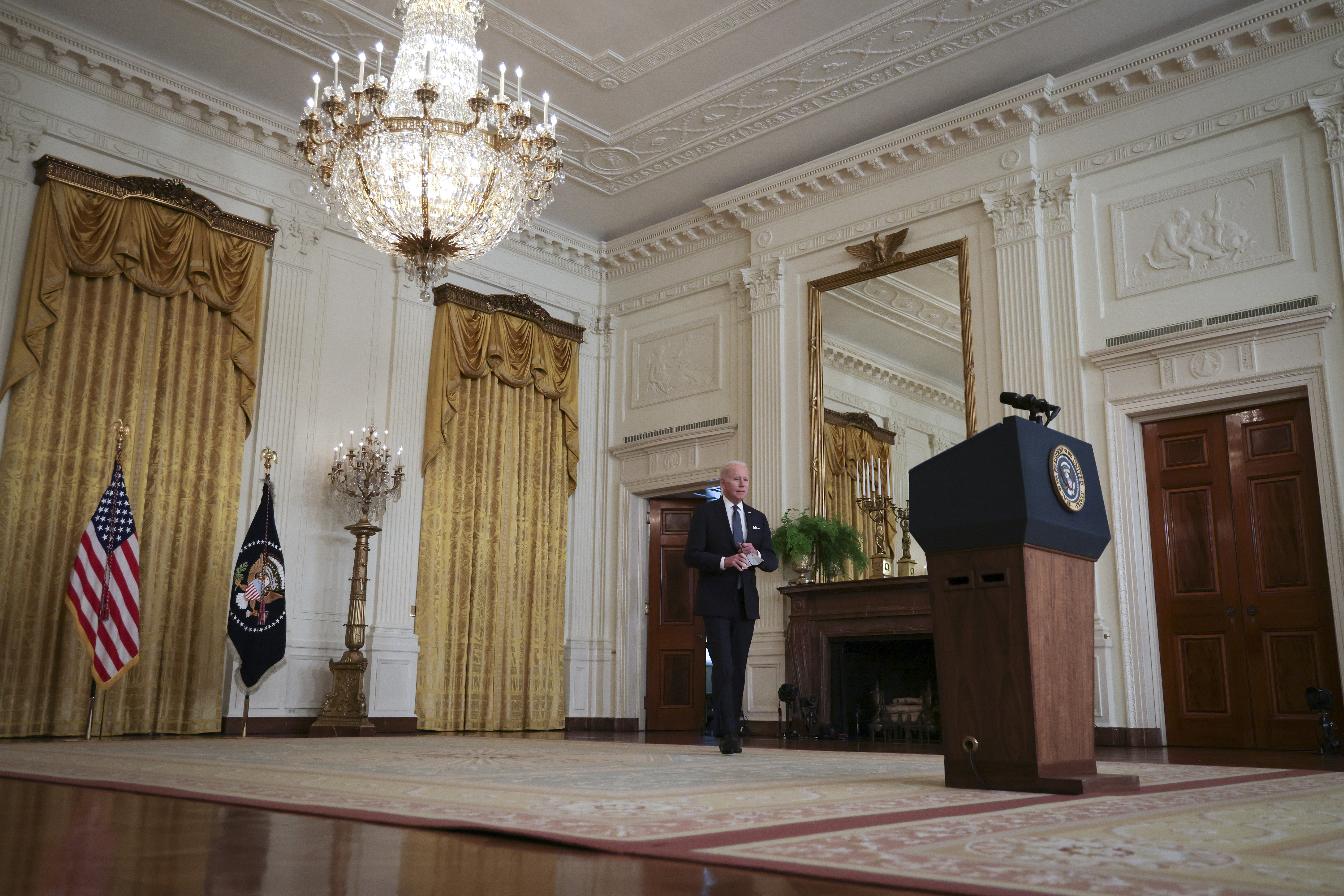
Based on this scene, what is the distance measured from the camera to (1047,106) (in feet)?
25.6

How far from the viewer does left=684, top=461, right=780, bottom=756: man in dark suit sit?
505 centimetres

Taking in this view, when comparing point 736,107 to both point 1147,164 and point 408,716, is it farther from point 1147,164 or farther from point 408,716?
point 408,716

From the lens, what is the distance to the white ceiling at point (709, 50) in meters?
7.26

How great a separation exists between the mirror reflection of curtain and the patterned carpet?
3922 millimetres

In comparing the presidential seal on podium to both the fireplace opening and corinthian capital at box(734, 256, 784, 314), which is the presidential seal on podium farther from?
corinthian capital at box(734, 256, 784, 314)

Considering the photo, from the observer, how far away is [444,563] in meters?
8.97

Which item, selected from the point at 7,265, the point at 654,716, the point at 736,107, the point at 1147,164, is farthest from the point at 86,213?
the point at 1147,164

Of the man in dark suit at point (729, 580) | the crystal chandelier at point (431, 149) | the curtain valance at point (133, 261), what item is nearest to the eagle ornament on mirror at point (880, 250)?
the crystal chandelier at point (431, 149)

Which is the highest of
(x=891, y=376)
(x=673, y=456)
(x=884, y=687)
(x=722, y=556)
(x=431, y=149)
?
(x=431, y=149)

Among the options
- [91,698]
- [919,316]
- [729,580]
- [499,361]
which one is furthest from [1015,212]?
[91,698]

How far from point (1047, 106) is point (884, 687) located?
477 cm

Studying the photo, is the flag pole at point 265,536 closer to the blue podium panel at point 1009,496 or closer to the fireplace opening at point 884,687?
the fireplace opening at point 884,687

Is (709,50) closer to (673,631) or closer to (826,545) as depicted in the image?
(826,545)

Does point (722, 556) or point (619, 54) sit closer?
point (722, 556)
